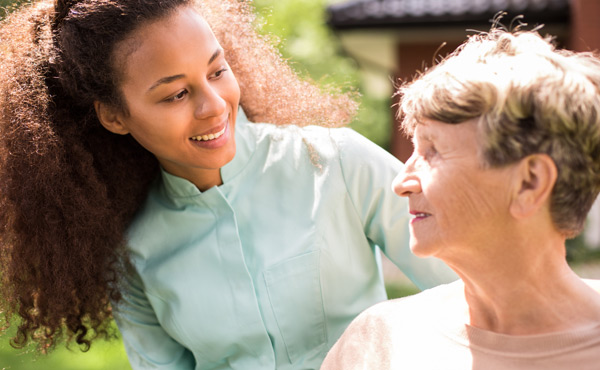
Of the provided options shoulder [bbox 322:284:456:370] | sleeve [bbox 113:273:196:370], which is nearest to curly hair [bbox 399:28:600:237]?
shoulder [bbox 322:284:456:370]

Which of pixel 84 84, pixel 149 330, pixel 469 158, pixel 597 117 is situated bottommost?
pixel 149 330

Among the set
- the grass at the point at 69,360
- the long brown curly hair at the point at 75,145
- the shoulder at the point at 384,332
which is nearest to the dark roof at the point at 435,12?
the grass at the point at 69,360

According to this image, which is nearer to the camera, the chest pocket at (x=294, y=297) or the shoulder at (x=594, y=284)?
the shoulder at (x=594, y=284)

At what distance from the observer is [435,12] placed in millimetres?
9133

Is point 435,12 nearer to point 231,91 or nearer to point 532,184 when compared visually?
point 231,91

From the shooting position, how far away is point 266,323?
284 cm

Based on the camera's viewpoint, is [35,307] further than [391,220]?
Yes

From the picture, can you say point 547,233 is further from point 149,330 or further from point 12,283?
point 12,283

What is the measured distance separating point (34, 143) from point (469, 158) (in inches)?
62.7

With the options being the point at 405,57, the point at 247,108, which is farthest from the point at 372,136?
the point at 247,108

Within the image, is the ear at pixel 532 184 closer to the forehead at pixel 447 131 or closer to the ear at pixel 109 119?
the forehead at pixel 447 131

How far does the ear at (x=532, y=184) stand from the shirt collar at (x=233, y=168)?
1316 millimetres

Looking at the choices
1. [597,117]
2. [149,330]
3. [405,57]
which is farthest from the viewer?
[405,57]

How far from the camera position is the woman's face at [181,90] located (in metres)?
2.54
